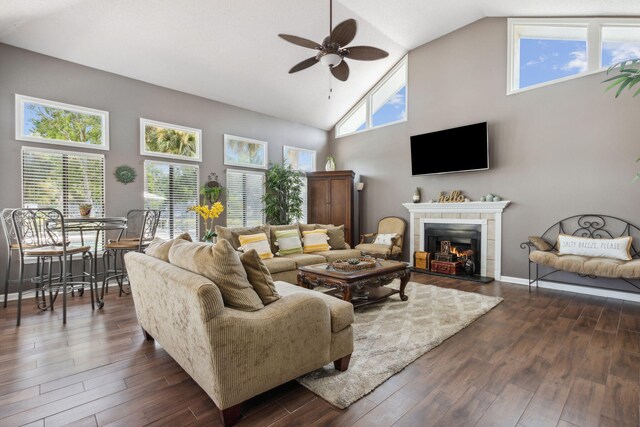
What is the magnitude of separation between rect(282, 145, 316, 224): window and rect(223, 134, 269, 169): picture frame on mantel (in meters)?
0.58

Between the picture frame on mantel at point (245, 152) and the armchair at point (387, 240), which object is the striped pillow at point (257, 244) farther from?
the picture frame on mantel at point (245, 152)

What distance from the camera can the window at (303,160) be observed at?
732cm

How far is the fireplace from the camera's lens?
5.48 m

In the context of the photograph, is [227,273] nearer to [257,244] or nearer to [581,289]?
[257,244]

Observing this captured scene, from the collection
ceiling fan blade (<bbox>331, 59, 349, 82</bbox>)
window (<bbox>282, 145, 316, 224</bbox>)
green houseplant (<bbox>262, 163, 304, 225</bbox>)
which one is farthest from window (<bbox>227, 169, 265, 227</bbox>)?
ceiling fan blade (<bbox>331, 59, 349, 82</bbox>)

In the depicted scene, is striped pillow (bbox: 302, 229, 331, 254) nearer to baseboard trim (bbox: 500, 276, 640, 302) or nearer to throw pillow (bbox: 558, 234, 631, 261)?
baseboard trim (bbox: 500, 276, 640, 302)

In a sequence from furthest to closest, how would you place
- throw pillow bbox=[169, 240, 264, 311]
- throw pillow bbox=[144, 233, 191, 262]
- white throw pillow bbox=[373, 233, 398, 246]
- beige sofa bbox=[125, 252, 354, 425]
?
white throw pillow bbox=[373, 233, 398, 246], throw pillow bbox=[144, 233, 191, 262], throw pillow bbox=[169, 240, 264, 311], beige sofa bbox=[125, 252, 354, 425]

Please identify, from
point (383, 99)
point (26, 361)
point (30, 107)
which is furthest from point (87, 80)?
point (383, 99)

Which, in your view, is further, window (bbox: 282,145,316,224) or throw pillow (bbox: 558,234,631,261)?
window (bbox: 282,145,316,224)

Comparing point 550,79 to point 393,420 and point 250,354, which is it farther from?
point 250,354

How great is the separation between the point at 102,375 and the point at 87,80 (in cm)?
443

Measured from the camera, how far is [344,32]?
10.3 ft

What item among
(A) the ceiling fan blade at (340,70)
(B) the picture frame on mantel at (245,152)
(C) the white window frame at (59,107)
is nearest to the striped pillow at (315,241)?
(B) the picture frame on mantel at (245,152)

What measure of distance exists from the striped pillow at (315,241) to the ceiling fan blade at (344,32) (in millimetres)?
2962
